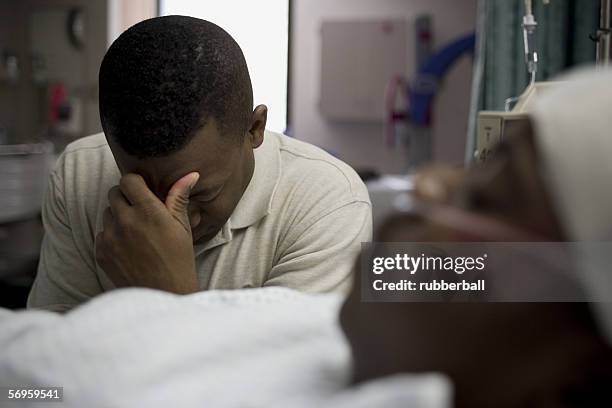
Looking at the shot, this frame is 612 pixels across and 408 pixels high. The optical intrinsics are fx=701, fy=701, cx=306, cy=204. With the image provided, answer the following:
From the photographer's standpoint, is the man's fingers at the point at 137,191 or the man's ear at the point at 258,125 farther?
the man's ear at the point at 258,125

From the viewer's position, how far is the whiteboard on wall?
16.4ft

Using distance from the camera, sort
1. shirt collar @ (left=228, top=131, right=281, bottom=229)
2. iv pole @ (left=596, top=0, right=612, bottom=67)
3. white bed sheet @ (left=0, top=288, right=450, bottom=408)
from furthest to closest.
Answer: iv pole @ (left=596, top=0, right=612, bottom=67) < shirt collar @ (left=228, top=131, right=281, bottom=229) < white bed sheet @ (left=0, top=288, right=450, bottom=408)

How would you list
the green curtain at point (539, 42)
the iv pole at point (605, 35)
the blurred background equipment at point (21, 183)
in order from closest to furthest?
1. the iv pole at point (605, 35)
2. the green curtain at point (539, 42)
3. the blurred background equipment at point (21, 183)

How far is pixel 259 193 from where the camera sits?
1.20 meters

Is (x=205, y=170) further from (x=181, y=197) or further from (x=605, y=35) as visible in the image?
(x=605, y=35)

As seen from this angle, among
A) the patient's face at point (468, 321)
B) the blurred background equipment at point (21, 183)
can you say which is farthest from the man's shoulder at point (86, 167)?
the blurred background equipment at point (21, 183)

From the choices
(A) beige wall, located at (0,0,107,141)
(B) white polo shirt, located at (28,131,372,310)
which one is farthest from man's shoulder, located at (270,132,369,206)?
(A) beige wall, located at (0,0,107,141)

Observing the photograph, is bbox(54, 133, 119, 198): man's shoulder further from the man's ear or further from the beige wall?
the beige wall

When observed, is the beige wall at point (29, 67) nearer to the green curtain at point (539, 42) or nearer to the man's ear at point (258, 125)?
the green curtain at point (539, 42)

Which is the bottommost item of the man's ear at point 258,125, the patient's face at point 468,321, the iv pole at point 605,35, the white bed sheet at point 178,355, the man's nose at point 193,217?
the white bed sheet at point 178,355

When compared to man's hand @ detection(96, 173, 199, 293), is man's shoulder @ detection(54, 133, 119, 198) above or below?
above

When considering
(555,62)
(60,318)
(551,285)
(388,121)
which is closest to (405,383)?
(551,285)

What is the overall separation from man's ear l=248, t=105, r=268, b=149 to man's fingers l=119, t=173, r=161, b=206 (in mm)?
223

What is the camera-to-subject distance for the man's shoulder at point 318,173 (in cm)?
120
